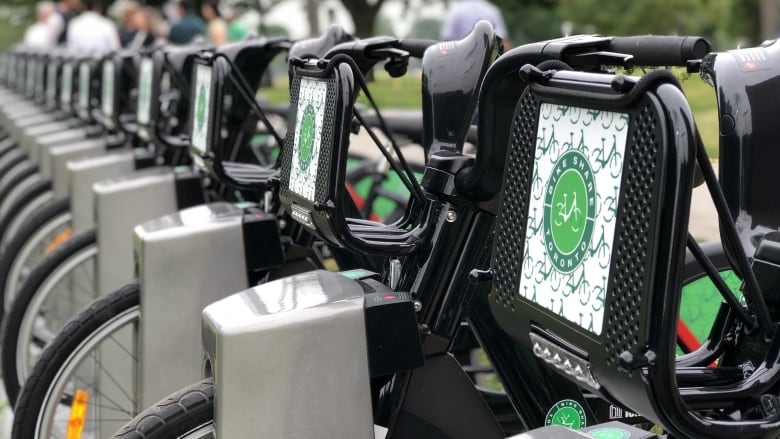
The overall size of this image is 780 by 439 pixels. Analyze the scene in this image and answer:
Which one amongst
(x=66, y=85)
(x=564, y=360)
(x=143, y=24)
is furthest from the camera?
(x=143, y=24)

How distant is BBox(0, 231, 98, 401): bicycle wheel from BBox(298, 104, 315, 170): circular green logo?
5.44 ft

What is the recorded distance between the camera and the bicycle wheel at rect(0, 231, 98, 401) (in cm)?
373

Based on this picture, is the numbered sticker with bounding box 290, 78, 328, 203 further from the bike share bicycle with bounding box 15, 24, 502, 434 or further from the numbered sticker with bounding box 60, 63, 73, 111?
the numbered sticker with bounding box 60, 63, 73, 111

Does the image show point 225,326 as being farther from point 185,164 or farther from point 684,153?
point 185,164

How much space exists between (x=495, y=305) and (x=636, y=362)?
360 millimetres

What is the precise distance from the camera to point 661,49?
1812mm

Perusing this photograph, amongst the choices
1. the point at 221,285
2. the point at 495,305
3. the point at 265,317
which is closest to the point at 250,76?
the point at 221,285

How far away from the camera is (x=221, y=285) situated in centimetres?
273

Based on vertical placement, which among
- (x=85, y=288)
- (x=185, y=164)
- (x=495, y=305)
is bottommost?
(x=85, y=288)

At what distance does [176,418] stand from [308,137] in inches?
21.9

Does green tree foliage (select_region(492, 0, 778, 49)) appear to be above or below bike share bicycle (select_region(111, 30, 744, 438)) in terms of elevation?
below

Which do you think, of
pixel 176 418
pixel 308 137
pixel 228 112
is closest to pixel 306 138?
pixel 308 137

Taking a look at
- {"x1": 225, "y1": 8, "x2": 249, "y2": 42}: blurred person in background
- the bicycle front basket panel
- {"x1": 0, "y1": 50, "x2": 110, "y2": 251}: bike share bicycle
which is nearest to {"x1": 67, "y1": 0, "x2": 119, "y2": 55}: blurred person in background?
{"x1": 225, "y1": 8, "x2": 249, "y2": 42}: blurred person in background

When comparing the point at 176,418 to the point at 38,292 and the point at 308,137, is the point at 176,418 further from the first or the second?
the point at 38,292
